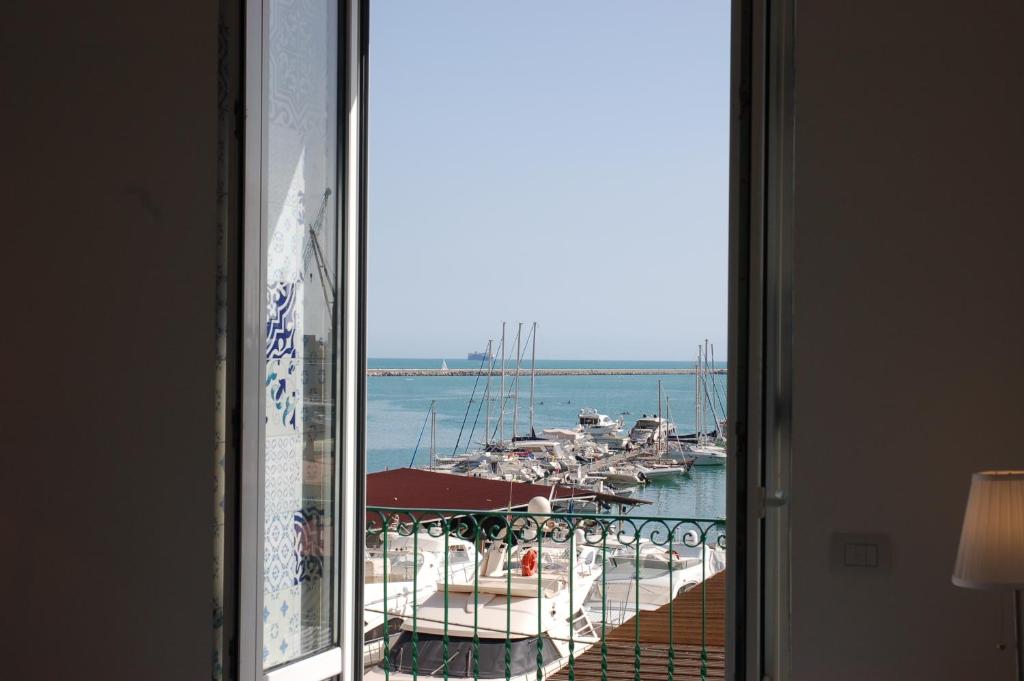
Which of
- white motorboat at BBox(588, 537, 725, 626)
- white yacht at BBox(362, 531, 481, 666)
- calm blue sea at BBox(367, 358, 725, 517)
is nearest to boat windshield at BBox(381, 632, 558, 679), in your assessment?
white yacht at BBox(362, 531, 481, 666)

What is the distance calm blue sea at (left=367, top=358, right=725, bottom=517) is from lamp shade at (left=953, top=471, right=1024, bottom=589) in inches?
672

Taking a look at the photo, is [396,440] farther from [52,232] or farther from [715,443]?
[52,232]

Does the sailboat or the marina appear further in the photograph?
the sailboat

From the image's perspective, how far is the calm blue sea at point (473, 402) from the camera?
67.3 ft

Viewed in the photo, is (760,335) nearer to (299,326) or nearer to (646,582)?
(299,326)

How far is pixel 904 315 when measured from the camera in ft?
7.14

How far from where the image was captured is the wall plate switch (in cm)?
216

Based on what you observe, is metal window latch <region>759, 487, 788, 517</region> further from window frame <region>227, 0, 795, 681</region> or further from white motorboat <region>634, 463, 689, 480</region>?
white motorboat <region>634, 463, 689, 480</region>

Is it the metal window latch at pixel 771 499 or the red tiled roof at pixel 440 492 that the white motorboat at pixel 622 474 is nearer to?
the red tiled roof at pixel 440 492

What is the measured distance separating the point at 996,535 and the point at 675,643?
Result: 382 cm

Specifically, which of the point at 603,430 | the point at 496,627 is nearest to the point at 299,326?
the point at 496,627

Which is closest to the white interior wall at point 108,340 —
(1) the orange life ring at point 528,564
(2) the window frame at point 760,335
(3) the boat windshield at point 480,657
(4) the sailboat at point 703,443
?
(2) the window frame at point 760,335

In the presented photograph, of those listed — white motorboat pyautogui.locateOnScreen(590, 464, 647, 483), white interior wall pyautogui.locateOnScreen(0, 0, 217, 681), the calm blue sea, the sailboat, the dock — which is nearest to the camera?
white interior wall pyautogui.locateOnScreen(0, 0, 217, 681)

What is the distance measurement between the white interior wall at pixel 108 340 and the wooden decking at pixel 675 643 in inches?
108
